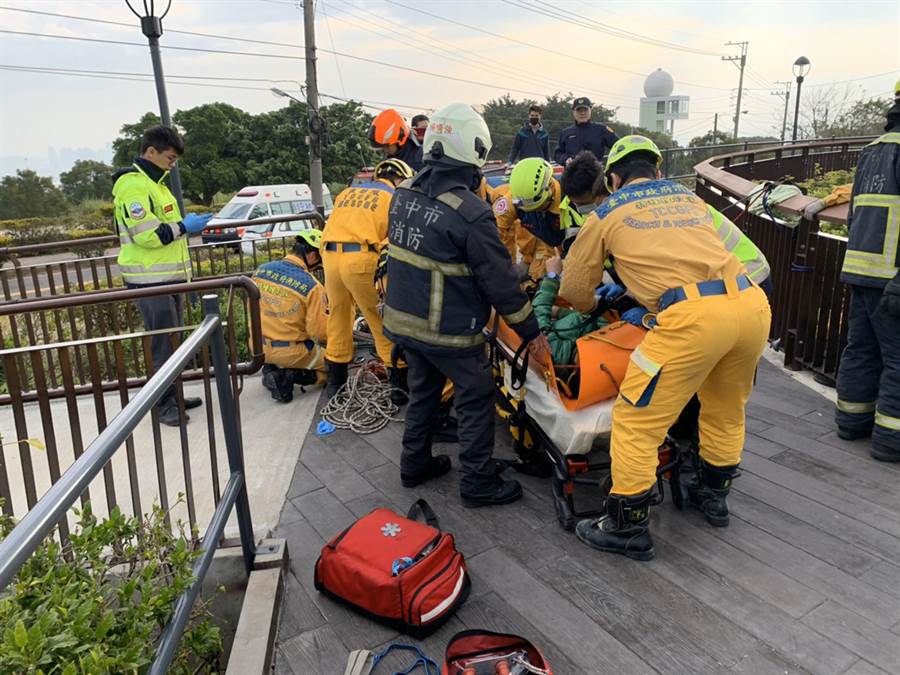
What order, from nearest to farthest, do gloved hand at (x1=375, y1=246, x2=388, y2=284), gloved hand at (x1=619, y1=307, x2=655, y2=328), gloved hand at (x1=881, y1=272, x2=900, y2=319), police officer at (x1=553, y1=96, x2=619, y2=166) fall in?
1. gloved hand at (x1=619, y1=307, x2=655, y2=328)
2. gloved hand at (x1=881, y1=272, x2=900, y2=319)
3. gloved hand at (x1=375, y1=246, x2=388, y2=284)
4. police officer at (x1=553, y1=96, x2=619, y2=166)

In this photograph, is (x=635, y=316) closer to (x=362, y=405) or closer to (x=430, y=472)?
(x=430, y=472)

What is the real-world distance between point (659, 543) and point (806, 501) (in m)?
0.87

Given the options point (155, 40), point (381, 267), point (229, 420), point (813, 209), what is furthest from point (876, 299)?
point (155, 40)

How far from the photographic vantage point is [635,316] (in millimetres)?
3262

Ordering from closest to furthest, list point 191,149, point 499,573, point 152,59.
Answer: point 499,573 → point 152,59 → point 191,149

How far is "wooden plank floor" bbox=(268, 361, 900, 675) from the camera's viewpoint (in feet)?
7.79

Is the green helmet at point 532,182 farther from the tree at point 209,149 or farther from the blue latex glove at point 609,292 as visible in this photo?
the tree at point 209,149

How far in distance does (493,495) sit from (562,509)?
38cm

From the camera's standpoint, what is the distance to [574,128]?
9539 mm

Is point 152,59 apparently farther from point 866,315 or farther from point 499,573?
point 866,315

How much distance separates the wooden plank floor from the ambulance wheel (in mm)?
49

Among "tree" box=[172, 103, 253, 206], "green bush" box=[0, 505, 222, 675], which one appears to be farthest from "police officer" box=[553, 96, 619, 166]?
"tree" box=[172, 103, 253, 206]

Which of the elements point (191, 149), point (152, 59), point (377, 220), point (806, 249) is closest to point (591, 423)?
point (377, 220)

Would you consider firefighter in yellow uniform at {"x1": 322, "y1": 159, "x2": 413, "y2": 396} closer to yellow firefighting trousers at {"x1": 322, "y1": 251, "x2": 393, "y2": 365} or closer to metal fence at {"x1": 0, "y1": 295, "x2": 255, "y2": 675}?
yellow firefighting trousers at {"x1": 322, "y1": 251, "x2": 393, "y2": 365}
